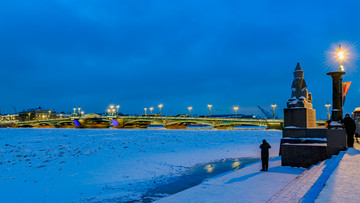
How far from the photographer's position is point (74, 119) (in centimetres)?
9719

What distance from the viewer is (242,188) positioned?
863 centimetres

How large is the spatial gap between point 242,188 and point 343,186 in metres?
3.76

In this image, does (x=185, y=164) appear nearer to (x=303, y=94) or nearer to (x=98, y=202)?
(x=98, y=202)

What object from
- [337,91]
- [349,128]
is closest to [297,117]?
[337,91]

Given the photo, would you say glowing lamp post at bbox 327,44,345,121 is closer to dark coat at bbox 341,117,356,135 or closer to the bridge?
dark coat at bbox 341,117,356,135

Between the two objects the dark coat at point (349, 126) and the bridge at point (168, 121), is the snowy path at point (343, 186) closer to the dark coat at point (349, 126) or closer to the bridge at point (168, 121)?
the dark coat at point (349, 126)

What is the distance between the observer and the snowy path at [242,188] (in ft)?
24.7

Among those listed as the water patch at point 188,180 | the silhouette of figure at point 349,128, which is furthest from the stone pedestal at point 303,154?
the water patch at point 188,180

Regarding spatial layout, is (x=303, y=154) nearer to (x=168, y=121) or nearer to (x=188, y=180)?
(x=188, y=180)

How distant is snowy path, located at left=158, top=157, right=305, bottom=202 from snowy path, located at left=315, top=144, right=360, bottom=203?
2009 millimetres

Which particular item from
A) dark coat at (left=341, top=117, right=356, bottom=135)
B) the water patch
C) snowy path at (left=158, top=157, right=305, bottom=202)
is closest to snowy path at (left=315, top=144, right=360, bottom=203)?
snowy path at (left=158, top=157, right=305, bottom=202)

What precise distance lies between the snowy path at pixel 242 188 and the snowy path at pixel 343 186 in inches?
79.1

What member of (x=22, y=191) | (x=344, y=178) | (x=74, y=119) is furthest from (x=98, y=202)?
(x=74, y=119)

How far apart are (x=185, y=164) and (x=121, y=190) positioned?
Result: 678cm
